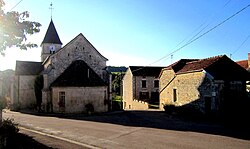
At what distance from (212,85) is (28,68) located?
31.7 m

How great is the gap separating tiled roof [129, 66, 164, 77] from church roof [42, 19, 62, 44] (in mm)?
14689

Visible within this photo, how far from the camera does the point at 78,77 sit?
115 ft

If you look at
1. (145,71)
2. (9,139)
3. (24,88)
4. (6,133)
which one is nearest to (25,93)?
(24,88)

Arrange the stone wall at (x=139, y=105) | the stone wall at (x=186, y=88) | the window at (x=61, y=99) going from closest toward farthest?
the stone wall at (x=186, y=88), the window at (x=61, y=99), the stone wall at (x=139, y=105)

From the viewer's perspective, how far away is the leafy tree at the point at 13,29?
12297 millimetres

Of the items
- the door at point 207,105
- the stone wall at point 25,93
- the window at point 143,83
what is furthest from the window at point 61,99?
the window at point 143,83

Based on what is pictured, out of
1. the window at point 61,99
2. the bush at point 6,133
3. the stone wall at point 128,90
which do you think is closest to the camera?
the bush at point 6,133

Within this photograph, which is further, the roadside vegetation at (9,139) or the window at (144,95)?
the window at (144,95)

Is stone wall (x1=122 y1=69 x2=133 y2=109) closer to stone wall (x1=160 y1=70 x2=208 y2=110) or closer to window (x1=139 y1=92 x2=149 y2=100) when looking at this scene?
window (x1=139 y1=92 x2=149 y2=100)

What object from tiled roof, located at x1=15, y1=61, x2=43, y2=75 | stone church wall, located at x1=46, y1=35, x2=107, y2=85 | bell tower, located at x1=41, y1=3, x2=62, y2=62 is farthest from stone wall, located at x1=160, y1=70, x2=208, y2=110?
bell tower, located at x1=41, y1=3, x2=62, y2=62

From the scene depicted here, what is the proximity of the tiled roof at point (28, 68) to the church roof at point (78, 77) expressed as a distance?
39.1 feet

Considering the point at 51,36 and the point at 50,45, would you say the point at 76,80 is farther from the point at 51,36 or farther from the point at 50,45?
the point at 51,36

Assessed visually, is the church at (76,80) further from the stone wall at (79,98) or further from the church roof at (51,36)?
the church roof at (51,36)

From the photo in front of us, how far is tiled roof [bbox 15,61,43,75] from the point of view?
149 ft
